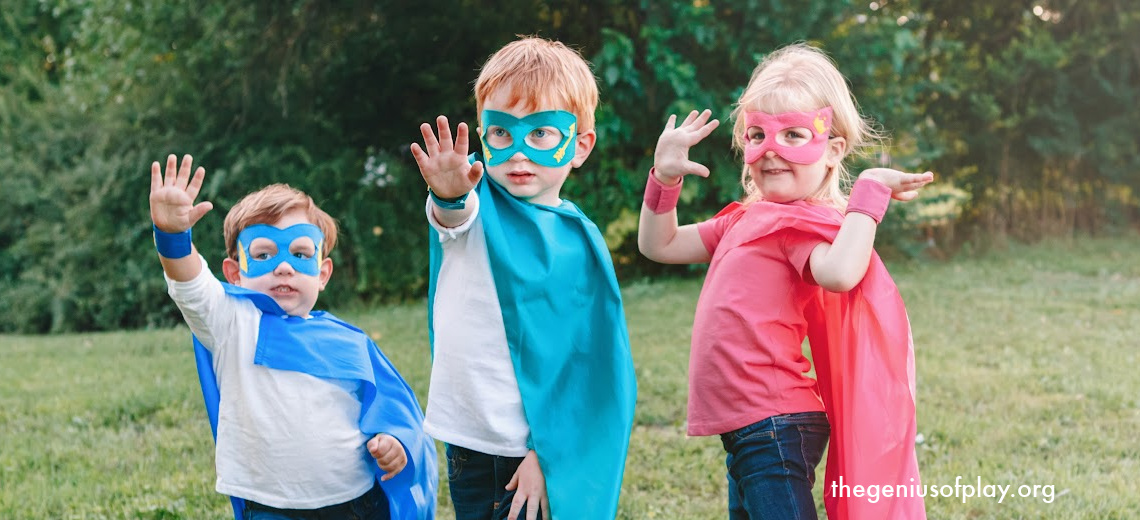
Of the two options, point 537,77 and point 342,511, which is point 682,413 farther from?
point 537,77

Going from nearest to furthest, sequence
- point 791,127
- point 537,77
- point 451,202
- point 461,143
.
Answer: point 461,143 → point 451,202 → point 537,77 → point 791,127

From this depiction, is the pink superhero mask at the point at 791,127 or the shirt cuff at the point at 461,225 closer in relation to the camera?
the shirt cuff at the point at 461,225

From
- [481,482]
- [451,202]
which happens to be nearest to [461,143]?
[451,202]

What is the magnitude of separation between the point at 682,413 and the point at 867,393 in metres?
3.09

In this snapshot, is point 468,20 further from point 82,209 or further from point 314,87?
point 82,209

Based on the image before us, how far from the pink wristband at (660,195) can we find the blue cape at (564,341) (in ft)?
1.47

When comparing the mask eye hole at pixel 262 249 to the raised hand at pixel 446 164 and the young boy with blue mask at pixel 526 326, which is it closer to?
the young boy with blue mask at pixel 526 326

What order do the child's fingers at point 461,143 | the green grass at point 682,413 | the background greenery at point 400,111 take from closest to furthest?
the child's fingers at point 461,143
the green grass at point 682,413
the background greenery at point 400,111

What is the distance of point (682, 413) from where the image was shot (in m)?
6.08

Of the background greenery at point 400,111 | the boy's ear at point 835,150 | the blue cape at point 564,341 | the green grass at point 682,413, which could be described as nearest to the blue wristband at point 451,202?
the blue cape at point 564,341

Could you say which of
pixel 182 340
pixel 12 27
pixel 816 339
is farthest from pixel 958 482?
pixel 12 27

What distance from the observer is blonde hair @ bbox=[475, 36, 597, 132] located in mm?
2863

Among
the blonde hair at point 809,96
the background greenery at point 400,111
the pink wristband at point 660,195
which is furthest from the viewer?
the background greenery at point 400,111

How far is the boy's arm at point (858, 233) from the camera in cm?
288
